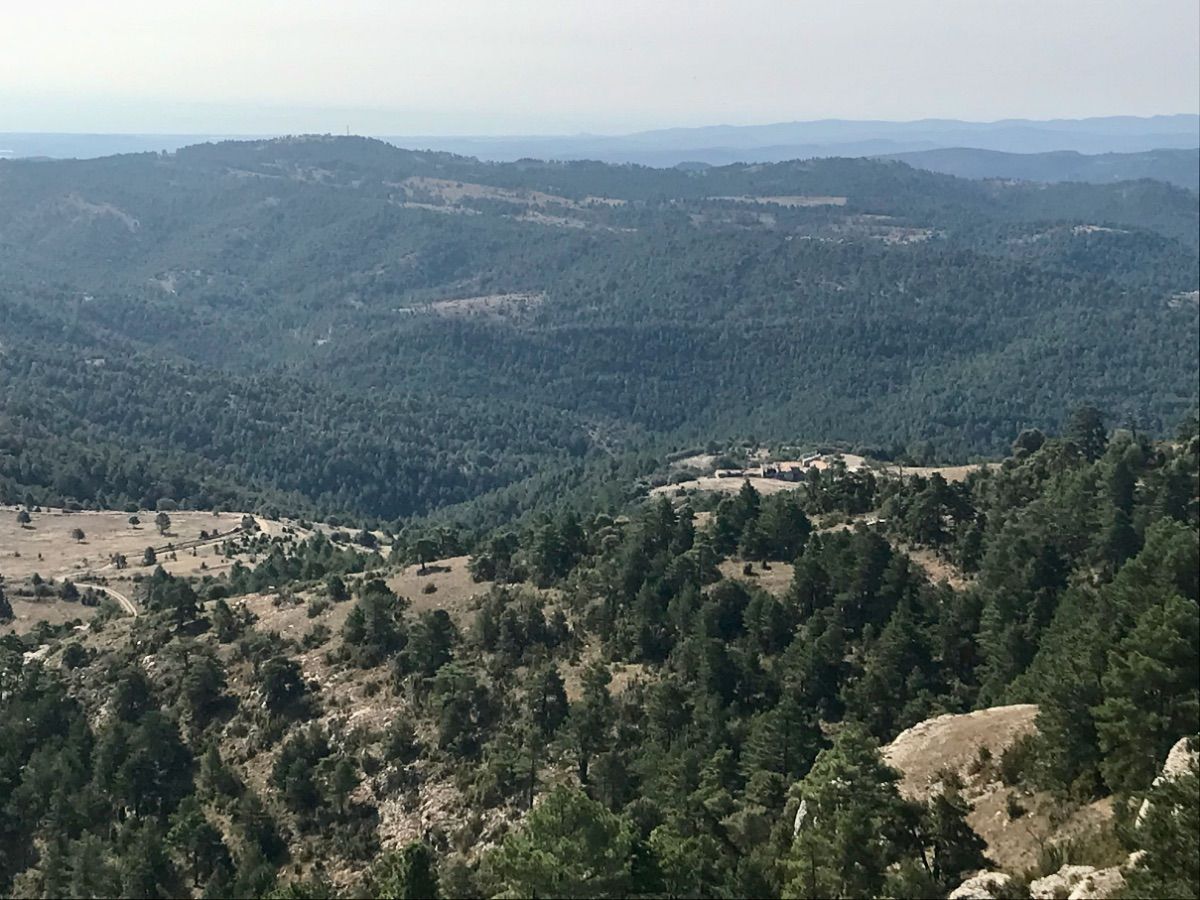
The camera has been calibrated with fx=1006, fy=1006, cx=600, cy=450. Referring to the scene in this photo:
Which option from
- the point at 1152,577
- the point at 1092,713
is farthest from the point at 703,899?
the point at 1152,577

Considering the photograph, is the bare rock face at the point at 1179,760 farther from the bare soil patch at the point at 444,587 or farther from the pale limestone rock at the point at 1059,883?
the bare soil patch at the point at 444,587

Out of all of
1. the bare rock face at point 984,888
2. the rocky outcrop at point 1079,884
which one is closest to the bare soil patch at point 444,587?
the bare rock face at point 984,888

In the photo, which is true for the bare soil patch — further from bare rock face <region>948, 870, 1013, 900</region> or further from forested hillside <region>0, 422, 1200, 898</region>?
bare rock face <region>948, 870, 1013, 900</region>

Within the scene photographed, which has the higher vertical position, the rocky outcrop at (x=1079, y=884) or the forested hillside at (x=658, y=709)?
the rocky outcrop at (x=1079, y=884)

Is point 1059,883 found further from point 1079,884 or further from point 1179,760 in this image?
point 1179,760

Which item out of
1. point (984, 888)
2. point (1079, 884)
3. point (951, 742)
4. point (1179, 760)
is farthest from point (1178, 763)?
point (951, 742)

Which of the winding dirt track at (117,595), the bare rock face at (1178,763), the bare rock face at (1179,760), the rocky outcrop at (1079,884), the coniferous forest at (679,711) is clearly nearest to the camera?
the rocky outcrop at (1079,884)
